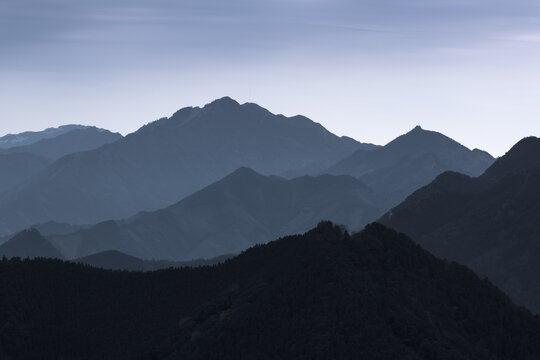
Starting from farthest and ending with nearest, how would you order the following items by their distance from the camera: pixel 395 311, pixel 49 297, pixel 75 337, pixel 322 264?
pixel 49 297 → pixel 75 337 → pixel 322 264 → pixel 395 311

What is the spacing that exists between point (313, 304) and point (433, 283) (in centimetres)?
2669

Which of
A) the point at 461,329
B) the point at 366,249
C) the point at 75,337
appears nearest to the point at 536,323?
the point at 461,329

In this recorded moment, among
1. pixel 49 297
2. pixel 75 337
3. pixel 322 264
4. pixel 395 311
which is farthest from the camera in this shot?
pixel 49 297

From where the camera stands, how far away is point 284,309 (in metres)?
152

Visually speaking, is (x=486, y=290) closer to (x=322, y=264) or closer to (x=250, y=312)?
(x=322, y=264)

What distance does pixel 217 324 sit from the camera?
514 ft

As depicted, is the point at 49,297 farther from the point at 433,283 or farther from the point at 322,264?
the point at 433,283

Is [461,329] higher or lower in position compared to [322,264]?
lower

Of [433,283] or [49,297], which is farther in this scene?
[49,297]

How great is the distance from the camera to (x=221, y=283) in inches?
7062

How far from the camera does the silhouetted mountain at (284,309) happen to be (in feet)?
479

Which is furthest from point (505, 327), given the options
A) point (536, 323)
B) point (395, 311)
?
point (395, 311)

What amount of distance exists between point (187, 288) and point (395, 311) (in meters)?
48.1

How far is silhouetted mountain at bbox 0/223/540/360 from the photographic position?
146 m
